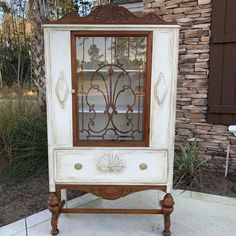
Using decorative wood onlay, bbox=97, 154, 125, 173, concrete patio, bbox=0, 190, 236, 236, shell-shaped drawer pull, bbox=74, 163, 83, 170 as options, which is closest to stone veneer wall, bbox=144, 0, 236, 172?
concrete patio, bbox=0, 190, 236, 236

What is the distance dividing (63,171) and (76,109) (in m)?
0.45

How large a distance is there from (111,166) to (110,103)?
1.45ft

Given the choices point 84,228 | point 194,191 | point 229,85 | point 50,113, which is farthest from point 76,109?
point 229,85

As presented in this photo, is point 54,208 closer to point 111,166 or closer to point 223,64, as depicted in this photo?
point 111,166

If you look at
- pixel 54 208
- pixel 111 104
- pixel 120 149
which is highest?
pixel 111 104

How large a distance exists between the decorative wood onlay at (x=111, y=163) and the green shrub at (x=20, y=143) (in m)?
1.32

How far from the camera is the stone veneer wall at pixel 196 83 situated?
10.1ft

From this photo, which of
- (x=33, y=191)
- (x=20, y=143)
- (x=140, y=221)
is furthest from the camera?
(x=20, y=143)

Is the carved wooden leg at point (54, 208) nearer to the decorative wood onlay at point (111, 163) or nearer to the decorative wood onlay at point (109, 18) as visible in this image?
the decorative wood onlay at point (111, 163)

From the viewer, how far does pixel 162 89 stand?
1858mm

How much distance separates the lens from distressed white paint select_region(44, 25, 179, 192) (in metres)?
1.79

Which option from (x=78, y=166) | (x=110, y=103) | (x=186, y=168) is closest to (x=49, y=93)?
(x=110, y=103)

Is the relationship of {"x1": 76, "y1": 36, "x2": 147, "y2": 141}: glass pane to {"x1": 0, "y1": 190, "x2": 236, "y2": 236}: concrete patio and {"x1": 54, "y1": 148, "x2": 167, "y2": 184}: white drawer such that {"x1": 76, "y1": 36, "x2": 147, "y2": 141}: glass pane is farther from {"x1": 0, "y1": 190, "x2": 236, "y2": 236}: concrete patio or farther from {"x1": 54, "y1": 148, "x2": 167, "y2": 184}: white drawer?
{"x1": 0, "y1": 190, "x2": 236, "y2": 236}: concrete patio

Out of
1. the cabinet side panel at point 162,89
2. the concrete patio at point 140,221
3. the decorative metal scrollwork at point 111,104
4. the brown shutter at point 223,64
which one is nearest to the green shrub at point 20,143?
the concrete patio at point 140,221
